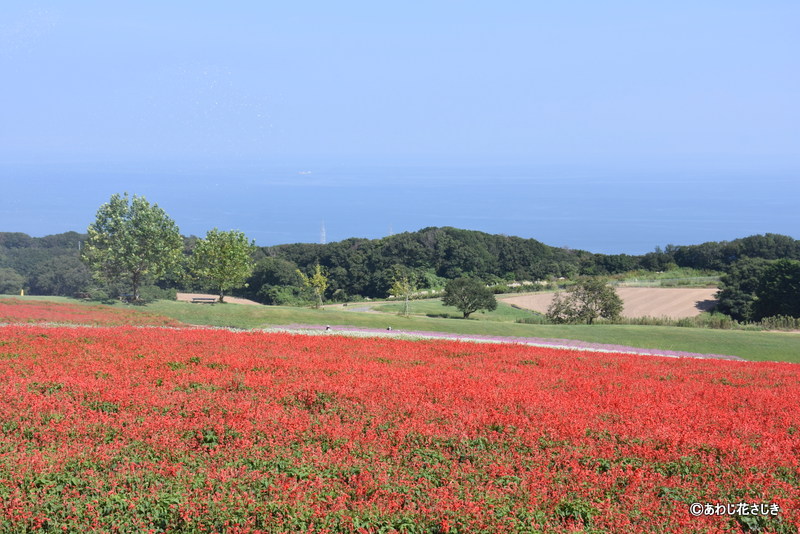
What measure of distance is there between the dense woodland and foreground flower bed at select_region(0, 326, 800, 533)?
7369 cm

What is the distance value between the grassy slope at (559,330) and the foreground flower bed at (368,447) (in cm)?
1825

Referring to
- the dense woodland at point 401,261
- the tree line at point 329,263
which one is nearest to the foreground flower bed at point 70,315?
the tree line at point 329,263

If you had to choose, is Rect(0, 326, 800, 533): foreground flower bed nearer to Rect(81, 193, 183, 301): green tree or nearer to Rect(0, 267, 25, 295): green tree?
Rect(81, 193, 183, 301): green tree

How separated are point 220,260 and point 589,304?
33.4 m

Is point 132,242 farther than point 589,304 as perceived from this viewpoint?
No

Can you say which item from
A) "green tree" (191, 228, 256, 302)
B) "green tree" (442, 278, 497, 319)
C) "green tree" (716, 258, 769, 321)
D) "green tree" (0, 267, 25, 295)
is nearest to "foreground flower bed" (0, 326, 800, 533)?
"green tree" (191, 228, 256, 302)

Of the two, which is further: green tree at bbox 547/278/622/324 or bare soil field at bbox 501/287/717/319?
bare soil field at bbox 501/287/717/319

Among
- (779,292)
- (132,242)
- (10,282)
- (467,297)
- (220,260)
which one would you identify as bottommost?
→ (467,297)

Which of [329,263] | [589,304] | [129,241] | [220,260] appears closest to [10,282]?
[329,263]

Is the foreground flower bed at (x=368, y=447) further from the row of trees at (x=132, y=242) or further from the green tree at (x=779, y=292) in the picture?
the green tree at (x=779, y=292)

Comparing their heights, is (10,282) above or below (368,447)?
above

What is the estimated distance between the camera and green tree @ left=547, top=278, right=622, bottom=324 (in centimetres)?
5066

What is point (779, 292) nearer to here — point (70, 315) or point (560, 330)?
point (560, 330)

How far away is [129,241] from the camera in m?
47.4
